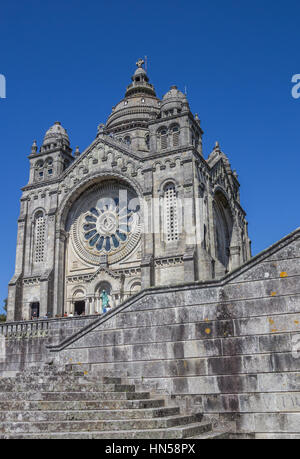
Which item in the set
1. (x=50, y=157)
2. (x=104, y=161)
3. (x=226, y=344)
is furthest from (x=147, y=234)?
(x=226, y=344)

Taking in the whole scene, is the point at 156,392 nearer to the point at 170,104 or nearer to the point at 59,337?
the point at 59,337

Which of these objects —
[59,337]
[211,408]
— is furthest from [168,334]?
[59,337]

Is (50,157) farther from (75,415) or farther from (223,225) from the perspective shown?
(75,415)

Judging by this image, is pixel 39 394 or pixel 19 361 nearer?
pixel 39 394

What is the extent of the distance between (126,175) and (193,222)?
702cm

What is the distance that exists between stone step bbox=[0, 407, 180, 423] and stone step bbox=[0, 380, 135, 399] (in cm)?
176

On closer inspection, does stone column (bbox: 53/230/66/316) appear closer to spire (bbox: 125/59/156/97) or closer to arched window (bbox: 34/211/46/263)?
arched window (bbox: 34/211/46/263)

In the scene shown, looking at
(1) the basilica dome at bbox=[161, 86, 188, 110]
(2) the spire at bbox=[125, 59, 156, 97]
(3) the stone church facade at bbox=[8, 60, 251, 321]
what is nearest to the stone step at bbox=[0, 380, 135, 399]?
(3) the stone church facade at bbox=[8, 60, 251, 321]

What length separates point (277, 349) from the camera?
12.3 meters

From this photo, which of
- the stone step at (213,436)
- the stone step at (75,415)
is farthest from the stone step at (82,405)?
the stone step at (213,436)

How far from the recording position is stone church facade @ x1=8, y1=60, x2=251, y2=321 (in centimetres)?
3147

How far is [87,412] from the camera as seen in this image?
35.1ft

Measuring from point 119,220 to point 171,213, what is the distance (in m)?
5.06

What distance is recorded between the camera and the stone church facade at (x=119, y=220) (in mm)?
31469
